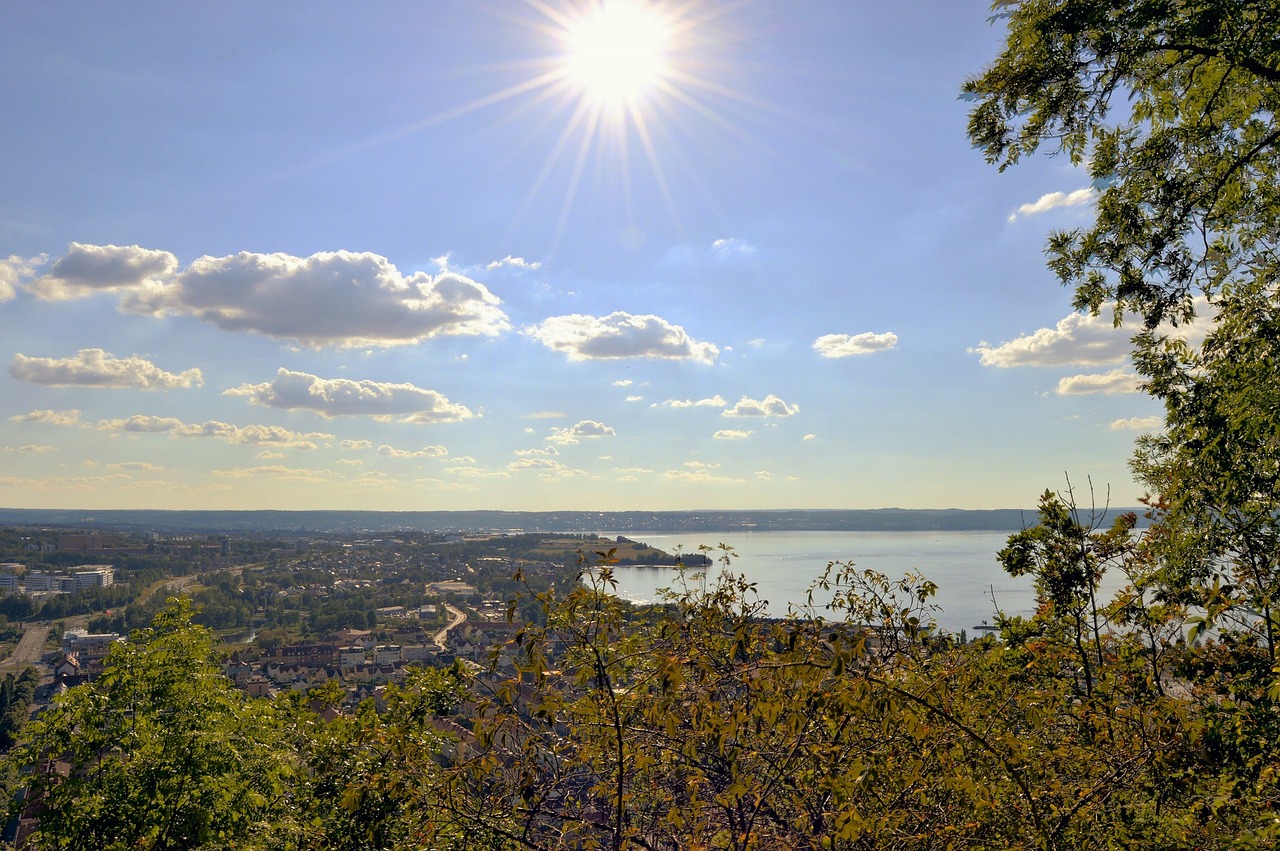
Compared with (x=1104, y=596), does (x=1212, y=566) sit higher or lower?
higher

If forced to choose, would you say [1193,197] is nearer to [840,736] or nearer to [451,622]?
[840,736]

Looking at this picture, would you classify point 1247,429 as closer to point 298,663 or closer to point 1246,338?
point 1246,338

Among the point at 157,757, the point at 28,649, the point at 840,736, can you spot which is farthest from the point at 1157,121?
the point at 28,649

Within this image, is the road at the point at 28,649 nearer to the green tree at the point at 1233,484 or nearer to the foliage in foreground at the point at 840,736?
the foliage in foreground at the point at 840,736

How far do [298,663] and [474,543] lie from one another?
347ft

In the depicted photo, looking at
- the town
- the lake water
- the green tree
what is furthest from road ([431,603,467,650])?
the green tree

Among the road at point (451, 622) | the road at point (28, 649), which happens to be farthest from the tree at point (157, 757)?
the road at point (28, 649)

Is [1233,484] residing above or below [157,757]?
above

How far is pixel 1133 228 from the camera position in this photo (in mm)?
5344

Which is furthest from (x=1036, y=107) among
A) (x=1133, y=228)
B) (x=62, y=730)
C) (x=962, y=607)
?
(x=962, y=607)

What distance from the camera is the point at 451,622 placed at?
3152 inches

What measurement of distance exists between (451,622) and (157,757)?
7595 cm

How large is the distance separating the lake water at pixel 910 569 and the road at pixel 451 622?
59.7 feet

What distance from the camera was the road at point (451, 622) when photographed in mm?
66269
